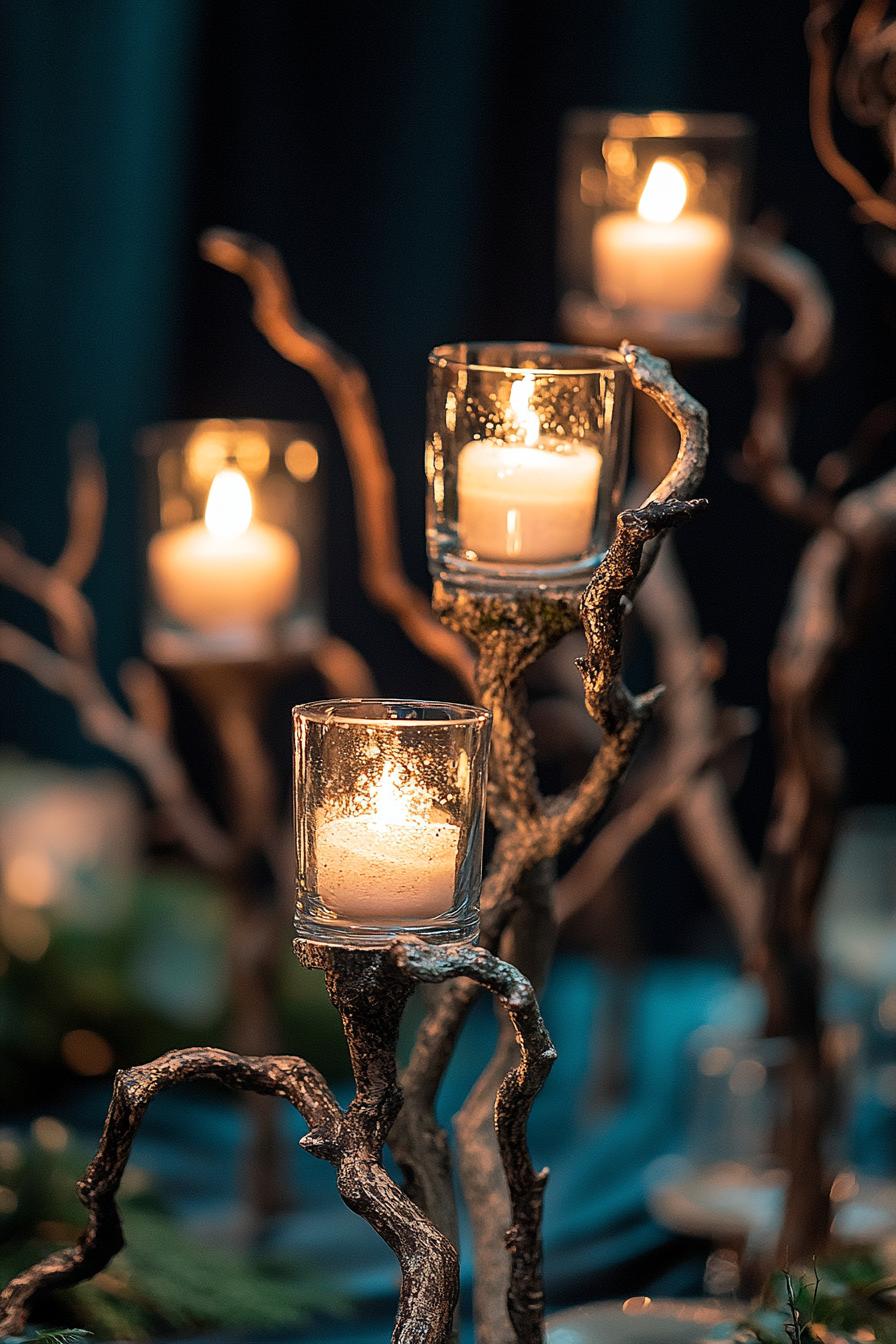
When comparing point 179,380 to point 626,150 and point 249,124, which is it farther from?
point 626,150

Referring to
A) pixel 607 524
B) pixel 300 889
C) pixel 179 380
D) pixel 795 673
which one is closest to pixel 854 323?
pixel 179 380

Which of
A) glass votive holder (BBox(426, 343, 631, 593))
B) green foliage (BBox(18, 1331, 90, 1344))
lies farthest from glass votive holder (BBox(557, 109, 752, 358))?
green foliage (BBox(18, 1331, 90, 1344))

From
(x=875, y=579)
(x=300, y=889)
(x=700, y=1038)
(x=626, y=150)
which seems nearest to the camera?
(x=300, y=889)

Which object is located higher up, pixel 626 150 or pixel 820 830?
pixel 626 150

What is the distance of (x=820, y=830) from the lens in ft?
2.91

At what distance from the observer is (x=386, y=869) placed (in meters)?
0.50

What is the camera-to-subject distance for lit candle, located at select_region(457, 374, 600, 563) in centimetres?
57

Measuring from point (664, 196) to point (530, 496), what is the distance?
458mm

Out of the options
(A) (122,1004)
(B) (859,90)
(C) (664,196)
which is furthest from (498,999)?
(A) (122,1004)

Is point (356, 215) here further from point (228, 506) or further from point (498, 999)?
point (498, 999)

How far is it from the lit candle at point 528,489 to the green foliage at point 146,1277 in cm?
37

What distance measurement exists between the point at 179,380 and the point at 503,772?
1.11 m

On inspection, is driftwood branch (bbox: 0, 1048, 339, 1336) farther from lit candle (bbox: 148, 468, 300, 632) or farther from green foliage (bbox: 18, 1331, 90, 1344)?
lit candle (bbox: 148, 468, 300, 632)

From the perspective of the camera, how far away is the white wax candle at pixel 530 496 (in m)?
0.57
